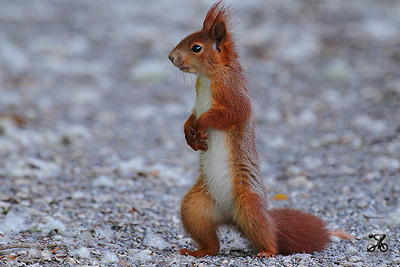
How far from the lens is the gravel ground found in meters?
3.63

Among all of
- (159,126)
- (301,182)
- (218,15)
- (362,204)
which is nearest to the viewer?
(218,15)

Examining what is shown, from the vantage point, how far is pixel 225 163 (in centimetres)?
326

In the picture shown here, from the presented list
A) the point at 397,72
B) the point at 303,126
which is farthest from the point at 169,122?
the point at 397,72

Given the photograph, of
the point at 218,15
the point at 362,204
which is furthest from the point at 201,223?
the point at 362,204

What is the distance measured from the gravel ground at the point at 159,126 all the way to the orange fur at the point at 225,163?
15cm

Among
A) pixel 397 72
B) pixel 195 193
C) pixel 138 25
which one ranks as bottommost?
pixel 195 193

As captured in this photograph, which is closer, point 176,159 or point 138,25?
point 176,159

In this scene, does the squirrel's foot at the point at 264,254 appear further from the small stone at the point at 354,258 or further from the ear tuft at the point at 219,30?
the ear tuft at the point at 219,30

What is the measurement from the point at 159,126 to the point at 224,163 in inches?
168

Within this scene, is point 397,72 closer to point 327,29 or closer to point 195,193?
point 327,29

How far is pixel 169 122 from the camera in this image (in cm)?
759

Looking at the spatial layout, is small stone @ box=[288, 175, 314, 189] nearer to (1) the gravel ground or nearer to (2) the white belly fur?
(1) the gravel ground

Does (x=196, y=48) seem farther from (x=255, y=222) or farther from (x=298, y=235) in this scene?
(x=298, y=235)

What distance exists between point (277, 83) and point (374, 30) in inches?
117
